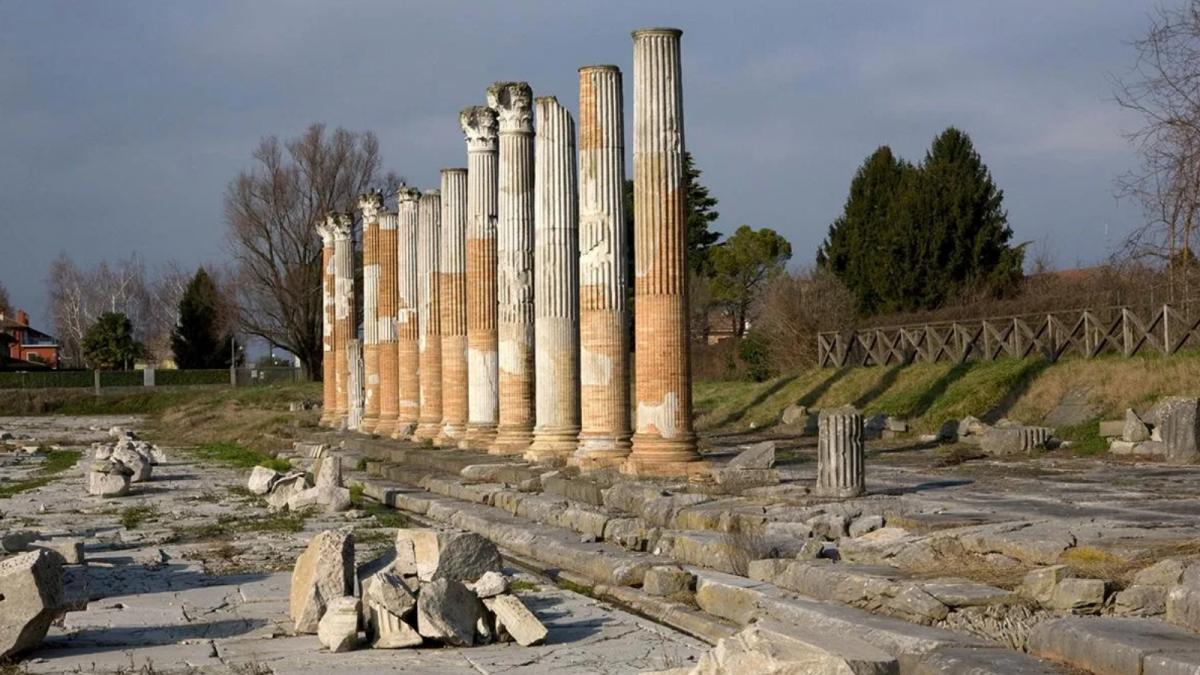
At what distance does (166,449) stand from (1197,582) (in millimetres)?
33273

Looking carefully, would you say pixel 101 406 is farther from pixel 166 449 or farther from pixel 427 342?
pixel 427 342

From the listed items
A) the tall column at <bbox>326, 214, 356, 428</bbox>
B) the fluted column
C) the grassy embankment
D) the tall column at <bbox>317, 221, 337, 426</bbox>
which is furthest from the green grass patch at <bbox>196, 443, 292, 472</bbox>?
the grassy embankment

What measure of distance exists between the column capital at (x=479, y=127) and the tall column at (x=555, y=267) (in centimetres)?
375

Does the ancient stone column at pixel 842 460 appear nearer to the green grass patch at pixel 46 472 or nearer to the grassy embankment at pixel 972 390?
the grassy embankment at pixel 972 390

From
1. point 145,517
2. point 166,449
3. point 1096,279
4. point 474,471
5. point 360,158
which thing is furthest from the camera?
point 360,158

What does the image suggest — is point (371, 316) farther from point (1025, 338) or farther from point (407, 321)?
point (1025, 338)

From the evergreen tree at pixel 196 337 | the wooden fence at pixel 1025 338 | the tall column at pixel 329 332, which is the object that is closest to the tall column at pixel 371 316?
the tall column at pixel 329 332

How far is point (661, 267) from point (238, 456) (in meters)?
18.8

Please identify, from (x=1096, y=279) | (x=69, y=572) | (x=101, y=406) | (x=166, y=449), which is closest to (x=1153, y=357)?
(x=1096, y=279)

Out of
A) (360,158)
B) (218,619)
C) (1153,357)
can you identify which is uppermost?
(360,158)

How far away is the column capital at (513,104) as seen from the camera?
2464 cm

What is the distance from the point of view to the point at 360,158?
70250 mm

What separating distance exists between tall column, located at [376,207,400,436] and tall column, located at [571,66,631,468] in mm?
14717

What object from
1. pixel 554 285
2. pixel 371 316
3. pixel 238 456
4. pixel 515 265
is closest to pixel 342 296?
pixel 371 316
